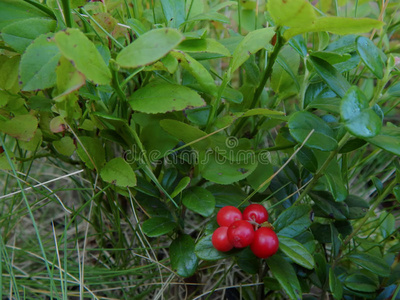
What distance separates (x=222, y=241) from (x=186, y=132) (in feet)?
0.79

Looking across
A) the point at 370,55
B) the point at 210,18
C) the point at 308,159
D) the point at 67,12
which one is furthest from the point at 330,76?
the point at 67,12

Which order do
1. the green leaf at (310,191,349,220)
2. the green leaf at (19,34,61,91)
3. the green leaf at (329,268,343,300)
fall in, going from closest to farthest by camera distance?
the green leaf at (19,34,61,91) → the green leaf at (329,268,343,300) → the green leaf at (310,191,349,220)

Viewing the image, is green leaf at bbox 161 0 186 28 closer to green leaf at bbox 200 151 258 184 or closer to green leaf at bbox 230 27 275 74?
green leaf at bbox 230 27 275 74

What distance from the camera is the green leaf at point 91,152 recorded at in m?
0.87

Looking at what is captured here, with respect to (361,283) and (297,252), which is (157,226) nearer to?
(297,252)

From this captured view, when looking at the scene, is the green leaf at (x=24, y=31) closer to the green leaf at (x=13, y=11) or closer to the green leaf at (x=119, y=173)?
the green leaf at (x=13, y=11)

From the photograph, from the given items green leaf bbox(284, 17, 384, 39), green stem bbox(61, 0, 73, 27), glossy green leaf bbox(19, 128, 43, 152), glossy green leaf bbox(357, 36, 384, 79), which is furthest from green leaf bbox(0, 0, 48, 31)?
glossy green leaf bbox(357, 36, 384, 79)

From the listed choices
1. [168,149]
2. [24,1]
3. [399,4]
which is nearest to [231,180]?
[168,149]

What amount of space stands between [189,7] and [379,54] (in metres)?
0.46

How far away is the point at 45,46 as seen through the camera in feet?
2.28

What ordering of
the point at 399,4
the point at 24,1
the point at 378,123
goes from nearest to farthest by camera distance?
the point at 378,123 → the point at 24,1 → the point at 399,4

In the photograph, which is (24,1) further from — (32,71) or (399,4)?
(399,4)

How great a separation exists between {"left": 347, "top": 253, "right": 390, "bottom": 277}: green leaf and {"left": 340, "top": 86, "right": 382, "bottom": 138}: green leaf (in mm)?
375

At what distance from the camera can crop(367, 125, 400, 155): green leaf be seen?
0.66 meters
